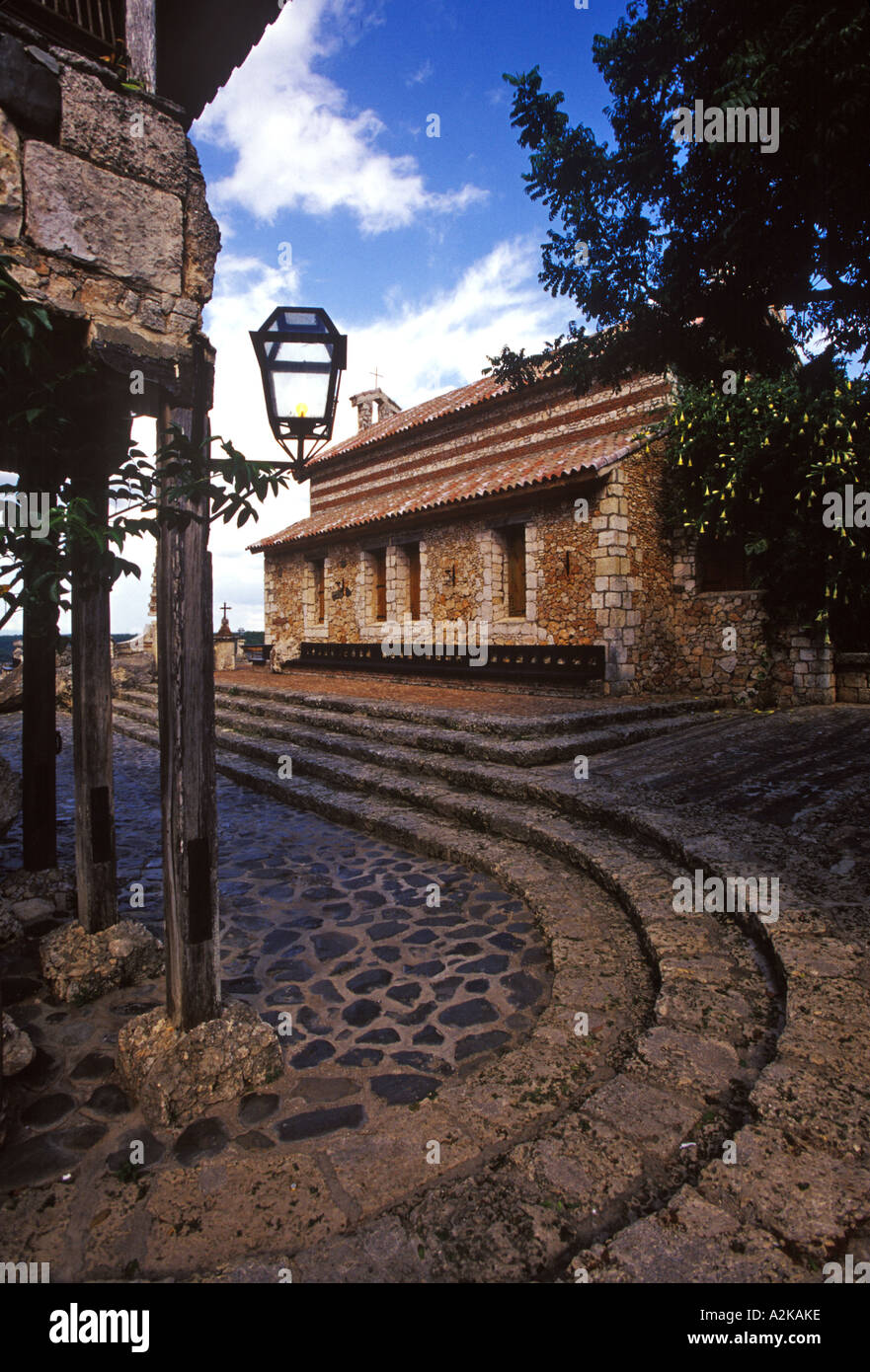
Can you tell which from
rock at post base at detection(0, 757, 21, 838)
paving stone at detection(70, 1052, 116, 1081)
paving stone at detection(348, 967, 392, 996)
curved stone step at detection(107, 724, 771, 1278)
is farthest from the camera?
rock at post base at detection(0, 757, 21, 838)

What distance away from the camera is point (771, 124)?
3707 millimetres

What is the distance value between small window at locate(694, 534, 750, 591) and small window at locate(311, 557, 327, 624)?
9.93m

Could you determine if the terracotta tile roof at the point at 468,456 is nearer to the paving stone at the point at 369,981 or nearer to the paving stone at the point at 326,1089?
Answer: the paving stone at the point at 369,981

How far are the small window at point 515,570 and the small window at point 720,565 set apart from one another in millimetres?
3153

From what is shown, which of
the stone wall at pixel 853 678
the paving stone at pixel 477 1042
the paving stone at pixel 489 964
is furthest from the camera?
the stone wall at pixel 853 678

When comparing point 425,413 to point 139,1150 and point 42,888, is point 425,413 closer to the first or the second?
point 42,888

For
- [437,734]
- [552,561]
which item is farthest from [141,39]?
[552,561]

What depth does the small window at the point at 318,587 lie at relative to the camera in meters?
17.8

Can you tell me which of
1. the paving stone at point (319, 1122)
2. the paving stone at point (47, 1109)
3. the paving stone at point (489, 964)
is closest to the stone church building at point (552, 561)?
the paving stone at point (489, 964)

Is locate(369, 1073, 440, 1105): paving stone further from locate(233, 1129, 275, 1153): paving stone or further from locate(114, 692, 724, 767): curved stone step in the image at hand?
locate(114, 692, 724, 767): curved stone step

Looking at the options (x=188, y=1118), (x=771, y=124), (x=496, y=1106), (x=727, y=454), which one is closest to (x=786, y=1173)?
(x=496, y=1106)

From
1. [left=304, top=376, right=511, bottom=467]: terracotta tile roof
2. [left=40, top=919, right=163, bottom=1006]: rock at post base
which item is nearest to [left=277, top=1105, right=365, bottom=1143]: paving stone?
[left=40, top=919, right=163, bottom=1006]: rock at post base

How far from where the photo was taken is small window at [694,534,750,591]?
36.3 feet
